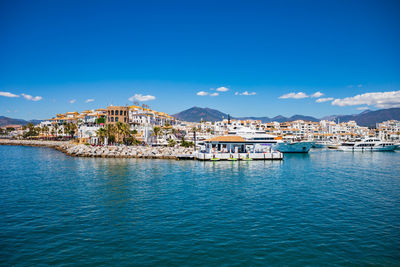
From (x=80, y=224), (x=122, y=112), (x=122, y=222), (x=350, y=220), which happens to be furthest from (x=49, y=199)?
(x=122, y=112)

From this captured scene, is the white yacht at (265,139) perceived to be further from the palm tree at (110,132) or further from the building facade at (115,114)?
the building facade at (115,114)

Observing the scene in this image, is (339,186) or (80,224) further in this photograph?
(339,186)

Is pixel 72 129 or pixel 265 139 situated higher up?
pixel 72 129

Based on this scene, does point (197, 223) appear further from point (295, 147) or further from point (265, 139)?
point (295, 147)

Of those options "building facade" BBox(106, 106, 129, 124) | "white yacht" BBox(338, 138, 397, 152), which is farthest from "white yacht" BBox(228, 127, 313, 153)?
"building facade" BBox(106, 106, 129, 124)

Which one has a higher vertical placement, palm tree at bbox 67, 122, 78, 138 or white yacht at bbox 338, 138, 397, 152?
palm tree at bbox 67, 122, 78, 138

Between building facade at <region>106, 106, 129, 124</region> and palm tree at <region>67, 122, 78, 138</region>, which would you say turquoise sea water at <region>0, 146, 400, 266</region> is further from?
palm tree at <region>67, 122, 78, 138</region>

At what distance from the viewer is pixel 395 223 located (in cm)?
1694

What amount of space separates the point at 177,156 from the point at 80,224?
3782cm

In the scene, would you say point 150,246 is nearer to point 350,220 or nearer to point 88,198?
point 88,198

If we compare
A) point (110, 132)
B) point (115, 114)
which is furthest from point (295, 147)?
point (115, 114)

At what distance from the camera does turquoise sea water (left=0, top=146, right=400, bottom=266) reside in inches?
482

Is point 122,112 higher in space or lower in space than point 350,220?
higher

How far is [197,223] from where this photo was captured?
16.3m
